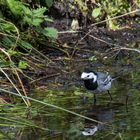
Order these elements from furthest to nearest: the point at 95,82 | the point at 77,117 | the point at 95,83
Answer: the point at 95,82 → the point at 95,83 → the point at 77,117

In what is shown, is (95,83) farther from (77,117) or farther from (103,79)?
(77,117)

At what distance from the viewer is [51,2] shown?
10742 millimetres

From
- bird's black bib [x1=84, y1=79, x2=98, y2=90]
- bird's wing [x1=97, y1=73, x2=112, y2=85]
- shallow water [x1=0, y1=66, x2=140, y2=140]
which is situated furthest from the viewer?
bird's wing [x1=97, y1=73, x2=112, y2=85]

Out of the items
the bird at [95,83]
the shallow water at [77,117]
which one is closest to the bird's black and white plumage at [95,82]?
the bird at [95,83]

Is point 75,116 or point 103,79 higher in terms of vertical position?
point 103,79

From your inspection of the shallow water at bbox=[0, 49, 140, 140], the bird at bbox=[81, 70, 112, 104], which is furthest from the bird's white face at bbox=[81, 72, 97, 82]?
the shallow water at bbox=[0, 49, 140, 140]

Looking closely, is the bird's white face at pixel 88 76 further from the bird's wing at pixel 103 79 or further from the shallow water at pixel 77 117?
the shallow water at pixel 77 117

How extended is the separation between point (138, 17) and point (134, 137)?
7.42 meters

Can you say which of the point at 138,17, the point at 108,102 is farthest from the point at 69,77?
the point at 138,17

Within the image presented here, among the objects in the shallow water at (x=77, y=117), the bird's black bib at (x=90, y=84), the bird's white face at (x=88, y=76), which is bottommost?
the shallow water at (x=77, y=117)

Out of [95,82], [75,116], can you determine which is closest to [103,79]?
[95,82]

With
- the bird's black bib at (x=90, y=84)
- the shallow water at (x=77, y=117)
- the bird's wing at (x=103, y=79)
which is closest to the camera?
the shallow water at (x=77, y=117)

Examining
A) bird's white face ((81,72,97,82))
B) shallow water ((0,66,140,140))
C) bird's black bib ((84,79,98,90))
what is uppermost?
bird's white face ((81,72,97,82))

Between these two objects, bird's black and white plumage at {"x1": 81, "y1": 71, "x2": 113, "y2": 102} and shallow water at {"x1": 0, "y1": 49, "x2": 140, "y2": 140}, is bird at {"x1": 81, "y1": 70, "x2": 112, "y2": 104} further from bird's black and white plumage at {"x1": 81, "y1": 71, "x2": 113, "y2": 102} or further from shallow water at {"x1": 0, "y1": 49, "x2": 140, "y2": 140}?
shallow water at {"x1": 0, "y1": 49, "x2": 140, "y2": 140}
